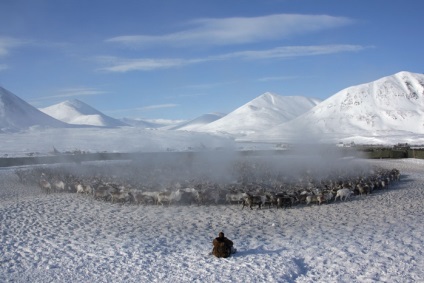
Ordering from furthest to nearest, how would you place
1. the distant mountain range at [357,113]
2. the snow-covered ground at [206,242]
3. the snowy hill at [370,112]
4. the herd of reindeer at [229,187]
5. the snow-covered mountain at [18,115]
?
the snowy hill at [370,112] < the distant mountain range at [357,113] < the snow-covered mountain at [18,115] < the herd of reindeer at [229,187] < the snow-covered ground at [206,242]

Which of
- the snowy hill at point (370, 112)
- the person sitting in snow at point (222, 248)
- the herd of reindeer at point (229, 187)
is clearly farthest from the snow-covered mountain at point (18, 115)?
the person sitting in snow at point (222, 248)

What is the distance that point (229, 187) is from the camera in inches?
808

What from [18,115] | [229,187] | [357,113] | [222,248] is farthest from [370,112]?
[222,248]

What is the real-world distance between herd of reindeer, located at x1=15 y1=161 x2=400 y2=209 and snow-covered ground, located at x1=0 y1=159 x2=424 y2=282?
1.93ft

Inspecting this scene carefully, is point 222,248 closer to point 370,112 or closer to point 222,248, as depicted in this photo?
point 222,248

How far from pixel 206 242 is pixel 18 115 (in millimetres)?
148602

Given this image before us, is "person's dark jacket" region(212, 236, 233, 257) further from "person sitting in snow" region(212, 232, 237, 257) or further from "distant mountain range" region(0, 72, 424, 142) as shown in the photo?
"distant mountain range" region(0, 72, 424, 142)

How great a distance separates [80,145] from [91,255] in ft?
208

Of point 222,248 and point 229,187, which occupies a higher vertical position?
point 229,187

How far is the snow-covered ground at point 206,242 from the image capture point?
10594 mm

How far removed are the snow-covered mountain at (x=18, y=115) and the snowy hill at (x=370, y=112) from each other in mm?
69042

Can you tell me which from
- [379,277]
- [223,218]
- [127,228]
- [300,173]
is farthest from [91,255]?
[300,173]

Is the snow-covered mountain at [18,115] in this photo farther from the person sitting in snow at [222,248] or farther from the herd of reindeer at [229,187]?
the person sitting in snow at [222,248]

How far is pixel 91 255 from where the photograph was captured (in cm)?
1183
